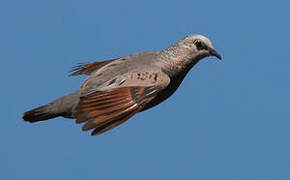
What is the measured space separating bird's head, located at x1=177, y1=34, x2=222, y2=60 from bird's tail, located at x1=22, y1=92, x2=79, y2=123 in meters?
1.80

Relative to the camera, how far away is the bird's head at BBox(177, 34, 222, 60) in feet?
33.3

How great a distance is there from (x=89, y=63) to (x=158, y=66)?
1959 mm

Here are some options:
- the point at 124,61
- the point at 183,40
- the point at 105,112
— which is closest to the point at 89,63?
the point at 124,61

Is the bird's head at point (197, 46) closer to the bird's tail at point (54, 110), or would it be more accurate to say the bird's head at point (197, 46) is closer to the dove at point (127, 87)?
the dove at point (127, 87)

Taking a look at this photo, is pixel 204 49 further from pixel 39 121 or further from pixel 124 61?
pixel 39 121

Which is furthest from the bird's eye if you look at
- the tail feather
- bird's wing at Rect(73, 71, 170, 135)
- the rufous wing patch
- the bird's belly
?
the tail feather

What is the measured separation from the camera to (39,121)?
32.4 ft

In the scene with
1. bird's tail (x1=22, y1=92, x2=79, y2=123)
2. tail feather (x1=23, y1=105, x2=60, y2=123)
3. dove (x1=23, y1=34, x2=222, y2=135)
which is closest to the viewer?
dove (x1=23, y1=34, x2=222, y2=135)

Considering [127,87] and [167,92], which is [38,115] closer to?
[127,87]

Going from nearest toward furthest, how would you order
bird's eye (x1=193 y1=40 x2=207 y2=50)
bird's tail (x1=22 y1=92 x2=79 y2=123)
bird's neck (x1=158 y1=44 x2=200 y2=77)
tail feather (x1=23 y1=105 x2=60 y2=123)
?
bird's tail (x1=22 y1=92 x2=79 y2=123)
tail feather (x1=23 y1=105 x2=60 y2=123)
bird's neck (x1=158 y1=44 x2=200 y2=77)
bird's eye (x1=193 y1=40 x2=207 y2=50)

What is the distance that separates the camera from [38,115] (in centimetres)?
986

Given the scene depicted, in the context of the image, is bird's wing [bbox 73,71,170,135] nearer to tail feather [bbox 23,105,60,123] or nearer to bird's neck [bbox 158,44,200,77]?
bird's neck [bbox 158,44,200,77]

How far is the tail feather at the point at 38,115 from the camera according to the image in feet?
32.1

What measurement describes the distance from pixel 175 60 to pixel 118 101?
1.45 meters
